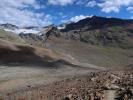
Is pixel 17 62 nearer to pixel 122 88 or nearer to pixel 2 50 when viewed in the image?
pixel 2 50

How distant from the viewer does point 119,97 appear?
2516 cm

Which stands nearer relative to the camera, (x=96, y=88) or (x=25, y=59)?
(x=96, y=88)

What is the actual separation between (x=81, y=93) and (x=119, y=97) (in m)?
3.11

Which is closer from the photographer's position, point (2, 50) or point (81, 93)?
point (81, 93)

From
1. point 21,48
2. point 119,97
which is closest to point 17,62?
point 21,48

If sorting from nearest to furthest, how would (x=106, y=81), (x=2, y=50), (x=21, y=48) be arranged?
(x=106, y=81) < (x=2, y=50) < (x=21, y=48)

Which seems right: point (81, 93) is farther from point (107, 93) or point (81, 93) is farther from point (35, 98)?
point (35, 98)

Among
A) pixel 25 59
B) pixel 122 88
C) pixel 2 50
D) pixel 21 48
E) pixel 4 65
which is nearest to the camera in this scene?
pixel 122 88

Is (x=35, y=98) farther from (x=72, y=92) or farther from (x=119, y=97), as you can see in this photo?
(x=119, y=97)

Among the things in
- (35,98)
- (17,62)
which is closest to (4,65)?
(17,62)

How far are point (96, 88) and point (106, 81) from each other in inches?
72.4

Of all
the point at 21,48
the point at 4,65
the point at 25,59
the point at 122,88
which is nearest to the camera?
the point at 122,88

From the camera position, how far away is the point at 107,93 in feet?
87.4

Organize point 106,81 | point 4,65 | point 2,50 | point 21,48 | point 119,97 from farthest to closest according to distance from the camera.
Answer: point 21,48 → point 2,50 → point 4,65 → point 106,81 → point 119,97
